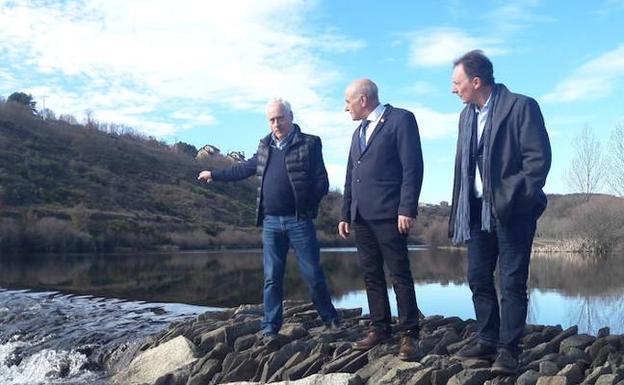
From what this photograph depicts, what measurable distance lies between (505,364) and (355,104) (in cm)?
235

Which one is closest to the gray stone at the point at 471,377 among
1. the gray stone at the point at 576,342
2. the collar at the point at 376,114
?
the gray stone at the point at 576,342

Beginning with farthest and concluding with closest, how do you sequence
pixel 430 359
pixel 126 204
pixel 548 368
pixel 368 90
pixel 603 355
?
pixel 126 204, pixel 368 90, pixel 603 355, pixel 430 359, pixel 548 368

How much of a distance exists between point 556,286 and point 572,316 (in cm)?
542

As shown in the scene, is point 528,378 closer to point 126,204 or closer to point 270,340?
point 270,340

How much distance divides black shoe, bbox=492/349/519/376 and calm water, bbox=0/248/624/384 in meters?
4.31

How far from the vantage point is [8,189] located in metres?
47.8

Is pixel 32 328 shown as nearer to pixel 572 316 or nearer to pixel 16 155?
pixel 572 316

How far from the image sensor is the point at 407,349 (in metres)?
5.21

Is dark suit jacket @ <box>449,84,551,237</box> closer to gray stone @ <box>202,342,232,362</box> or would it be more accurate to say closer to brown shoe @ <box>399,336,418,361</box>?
brown shoe @ <box>399,336,418,361</box>

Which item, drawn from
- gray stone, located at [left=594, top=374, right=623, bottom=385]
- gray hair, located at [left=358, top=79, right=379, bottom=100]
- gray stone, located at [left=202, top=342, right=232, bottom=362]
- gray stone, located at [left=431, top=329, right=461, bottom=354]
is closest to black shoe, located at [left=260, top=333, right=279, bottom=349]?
gray stone, located at [left=202, top=342, right=232, bottom=362]

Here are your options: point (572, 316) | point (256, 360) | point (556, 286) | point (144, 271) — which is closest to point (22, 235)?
point (144, 271)

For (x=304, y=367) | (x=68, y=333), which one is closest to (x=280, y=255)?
(x=304, y=367)

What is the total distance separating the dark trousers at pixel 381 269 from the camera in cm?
542

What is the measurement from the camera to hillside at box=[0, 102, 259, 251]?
133 feet
